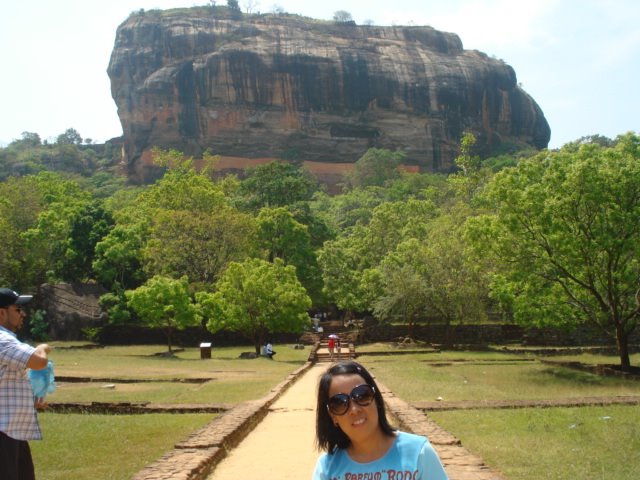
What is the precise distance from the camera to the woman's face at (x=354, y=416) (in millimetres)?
2783

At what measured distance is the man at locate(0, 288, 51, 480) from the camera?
4129mm

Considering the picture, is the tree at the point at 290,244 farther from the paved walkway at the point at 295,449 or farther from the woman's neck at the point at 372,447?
the woman's neck at the point at 372,447

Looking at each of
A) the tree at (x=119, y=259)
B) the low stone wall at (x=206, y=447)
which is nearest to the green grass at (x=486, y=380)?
the low stone wall at (x=206, y=447)

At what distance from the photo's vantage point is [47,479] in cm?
705

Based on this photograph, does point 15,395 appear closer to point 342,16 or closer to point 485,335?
point 485,335

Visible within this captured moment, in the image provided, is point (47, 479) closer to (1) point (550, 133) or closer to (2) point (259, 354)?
(2) point (259, 354)

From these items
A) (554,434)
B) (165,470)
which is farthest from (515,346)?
(165,470)

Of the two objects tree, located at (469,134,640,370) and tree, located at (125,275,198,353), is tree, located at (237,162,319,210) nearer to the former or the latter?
tree, located at (125,275,198,353)

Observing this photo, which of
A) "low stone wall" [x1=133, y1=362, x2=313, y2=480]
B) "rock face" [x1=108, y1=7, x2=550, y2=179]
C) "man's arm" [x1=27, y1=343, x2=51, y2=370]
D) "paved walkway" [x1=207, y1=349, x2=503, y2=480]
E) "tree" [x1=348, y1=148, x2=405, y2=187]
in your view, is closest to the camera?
"man's arm" [x1=27, y1=343, x2=51, y2=370]

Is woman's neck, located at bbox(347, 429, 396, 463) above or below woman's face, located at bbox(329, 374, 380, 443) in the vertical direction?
below

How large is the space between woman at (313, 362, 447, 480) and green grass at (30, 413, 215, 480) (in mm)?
4781

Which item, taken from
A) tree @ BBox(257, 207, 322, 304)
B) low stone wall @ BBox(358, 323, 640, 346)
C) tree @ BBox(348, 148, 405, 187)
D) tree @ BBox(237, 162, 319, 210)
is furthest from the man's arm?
tree @ BBox(348, 148, 405, 187)

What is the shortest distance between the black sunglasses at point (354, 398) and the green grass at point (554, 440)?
465cm

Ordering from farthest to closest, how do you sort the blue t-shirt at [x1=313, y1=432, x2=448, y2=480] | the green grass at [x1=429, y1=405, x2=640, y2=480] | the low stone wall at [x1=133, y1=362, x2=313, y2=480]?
the green grass at [x1=429, y1=405, x2=640, y2=480], the low stone wall at [x1=133, y1=362, x2=313, y2=480], the blue t-shirt at [x1=313, y1=432, x2=448, y2=480]
